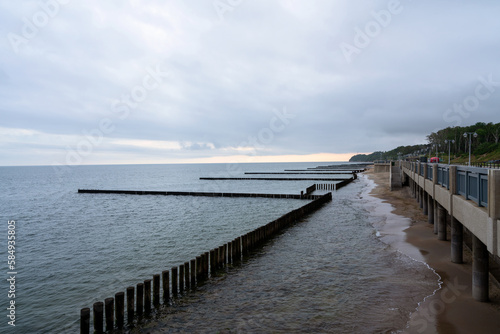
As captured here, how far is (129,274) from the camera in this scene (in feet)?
59.8

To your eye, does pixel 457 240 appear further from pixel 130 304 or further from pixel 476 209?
pixel 130 304

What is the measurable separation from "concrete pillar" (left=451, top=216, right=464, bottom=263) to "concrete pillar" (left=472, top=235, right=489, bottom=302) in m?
4.02

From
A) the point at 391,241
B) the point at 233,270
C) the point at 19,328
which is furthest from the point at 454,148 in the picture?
the point at 19,328

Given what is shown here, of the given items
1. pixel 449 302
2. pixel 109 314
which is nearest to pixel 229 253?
pixel 109 314

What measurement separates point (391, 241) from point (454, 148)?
158013 mm

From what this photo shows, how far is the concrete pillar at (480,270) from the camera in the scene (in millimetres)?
11195

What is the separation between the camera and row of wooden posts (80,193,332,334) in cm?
1110

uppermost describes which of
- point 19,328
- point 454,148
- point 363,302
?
point 454,148

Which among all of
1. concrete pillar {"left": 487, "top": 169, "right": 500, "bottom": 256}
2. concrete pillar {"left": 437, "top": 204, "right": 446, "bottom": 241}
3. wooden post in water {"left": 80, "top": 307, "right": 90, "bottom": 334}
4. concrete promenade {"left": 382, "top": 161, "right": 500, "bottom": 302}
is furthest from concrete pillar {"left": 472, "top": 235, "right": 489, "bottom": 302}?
wooden post in water {"left": 80, "top": 307, "right": 90, "bottom": 334}

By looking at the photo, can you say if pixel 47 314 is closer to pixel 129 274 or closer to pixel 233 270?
pixel 129 274

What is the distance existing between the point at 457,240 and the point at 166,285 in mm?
14298

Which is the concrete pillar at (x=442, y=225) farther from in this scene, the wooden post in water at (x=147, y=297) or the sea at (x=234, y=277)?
the wooden post in water at (x=147, y=297)

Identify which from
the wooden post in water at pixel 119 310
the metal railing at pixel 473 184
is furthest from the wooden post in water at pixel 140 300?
the metal railing at pixel 473 184

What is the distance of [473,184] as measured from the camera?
10.8 metres
